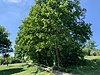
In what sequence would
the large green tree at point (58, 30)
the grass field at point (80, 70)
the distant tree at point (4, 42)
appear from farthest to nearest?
1. the distant tree at point (4, 42)
2. the large green tree at point (58, 30)
3. the grass field at point (80, 70)

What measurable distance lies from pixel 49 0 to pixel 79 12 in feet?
18.9

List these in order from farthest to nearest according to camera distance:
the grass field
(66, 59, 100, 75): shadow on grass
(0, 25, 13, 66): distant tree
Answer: (0, 25, 13, 66): distant tree < the grass field < (66, 59, 100, 75): shadow on grass

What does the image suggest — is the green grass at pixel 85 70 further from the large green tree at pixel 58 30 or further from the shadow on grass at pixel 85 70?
the large green tree at pixel 58 30

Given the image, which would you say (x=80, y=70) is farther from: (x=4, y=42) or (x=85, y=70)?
(x=4, y=42)

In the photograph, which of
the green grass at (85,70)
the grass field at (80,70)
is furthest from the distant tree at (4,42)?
the green grass at (85,70)

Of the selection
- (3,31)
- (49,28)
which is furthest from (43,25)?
(3,31)

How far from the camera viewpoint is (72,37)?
4325 cm

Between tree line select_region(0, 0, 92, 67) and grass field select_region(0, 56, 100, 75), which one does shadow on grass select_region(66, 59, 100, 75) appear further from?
tree line select_region(0, 0, 92, 67)

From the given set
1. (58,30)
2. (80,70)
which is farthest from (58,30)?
(80,70)

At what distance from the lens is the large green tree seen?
136 ft

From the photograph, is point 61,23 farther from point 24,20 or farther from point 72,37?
point 24,20

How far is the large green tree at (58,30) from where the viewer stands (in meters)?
41.6

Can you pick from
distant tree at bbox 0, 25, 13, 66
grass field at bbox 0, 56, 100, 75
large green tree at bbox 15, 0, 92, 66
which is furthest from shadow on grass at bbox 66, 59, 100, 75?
distant tree at bbox 0, 25, 13, 66

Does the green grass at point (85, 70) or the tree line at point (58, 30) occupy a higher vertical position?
the tree line at point (58, 30)
